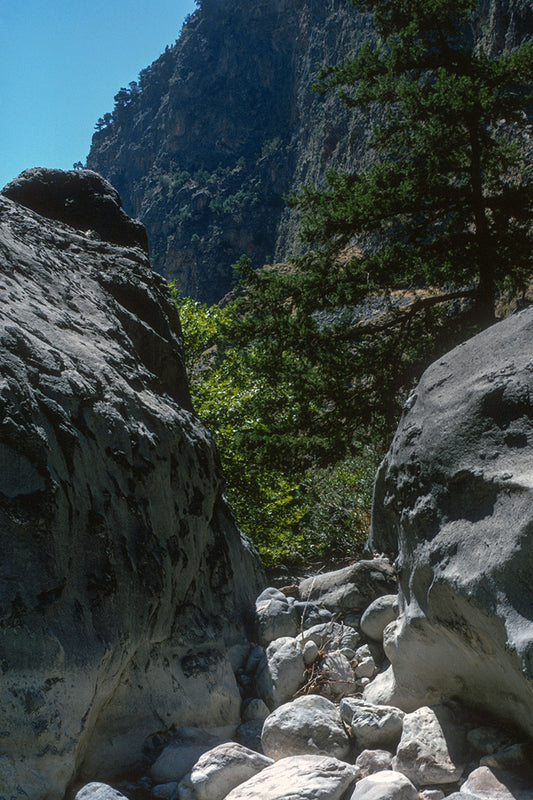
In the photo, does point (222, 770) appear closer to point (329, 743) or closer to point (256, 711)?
point (329, 743)

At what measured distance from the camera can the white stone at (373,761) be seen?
2.66 m

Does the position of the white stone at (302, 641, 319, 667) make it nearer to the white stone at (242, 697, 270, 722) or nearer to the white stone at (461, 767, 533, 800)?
the white stone at (242, 697, 270, 722)

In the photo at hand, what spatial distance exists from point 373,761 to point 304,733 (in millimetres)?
312

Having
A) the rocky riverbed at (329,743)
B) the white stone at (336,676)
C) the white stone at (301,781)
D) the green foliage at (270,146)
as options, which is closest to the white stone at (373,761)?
the rocky riverbed at (329,743)

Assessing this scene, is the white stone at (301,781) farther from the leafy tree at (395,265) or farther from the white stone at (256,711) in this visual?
the leafy tree at (395,265)

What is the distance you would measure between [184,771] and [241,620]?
1.28 m

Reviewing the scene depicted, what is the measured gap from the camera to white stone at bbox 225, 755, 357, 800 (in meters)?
2.30

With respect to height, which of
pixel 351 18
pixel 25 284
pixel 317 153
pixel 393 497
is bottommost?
pixel 393 497

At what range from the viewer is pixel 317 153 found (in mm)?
57344

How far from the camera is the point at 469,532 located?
270 cm

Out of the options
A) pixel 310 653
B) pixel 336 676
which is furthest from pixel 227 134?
pixel 336 676

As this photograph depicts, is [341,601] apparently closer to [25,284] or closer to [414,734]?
[414,734]

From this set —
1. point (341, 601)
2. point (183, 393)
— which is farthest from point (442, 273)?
point (341, 601)

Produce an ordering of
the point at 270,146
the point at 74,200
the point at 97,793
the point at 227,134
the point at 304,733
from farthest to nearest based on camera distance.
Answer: the point at 227,134
the point at 270,146
the point at 74,200
the point at 304,733
the point at 97,793
